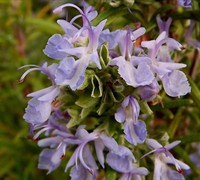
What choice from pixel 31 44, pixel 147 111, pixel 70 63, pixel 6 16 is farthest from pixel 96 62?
pixel 31 44

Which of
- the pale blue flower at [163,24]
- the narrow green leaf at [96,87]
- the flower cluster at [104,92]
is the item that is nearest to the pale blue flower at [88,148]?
the flower cluster at [104,92]

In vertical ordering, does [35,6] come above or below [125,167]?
below

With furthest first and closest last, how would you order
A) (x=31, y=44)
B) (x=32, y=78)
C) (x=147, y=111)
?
(x=31, y=44) → (x=32, y=78) → (x=147, y=111)

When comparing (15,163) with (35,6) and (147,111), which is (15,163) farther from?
(35,6)

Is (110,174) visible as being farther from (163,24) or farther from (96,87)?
(163,24)

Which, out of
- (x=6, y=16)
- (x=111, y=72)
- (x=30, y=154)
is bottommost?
(x=30, y=154)

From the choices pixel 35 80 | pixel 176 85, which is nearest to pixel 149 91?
pixel 176 85

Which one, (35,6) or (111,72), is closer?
(111,72)
